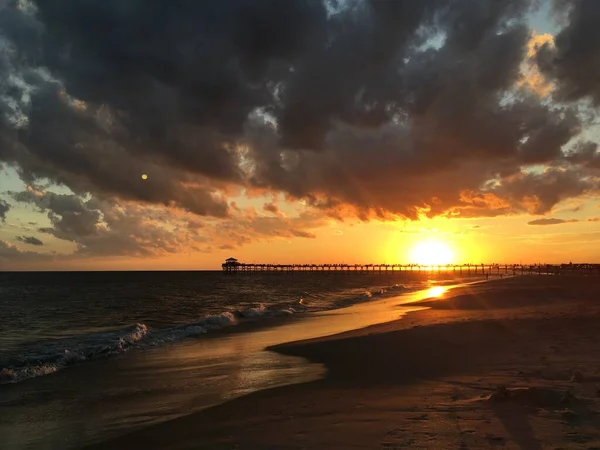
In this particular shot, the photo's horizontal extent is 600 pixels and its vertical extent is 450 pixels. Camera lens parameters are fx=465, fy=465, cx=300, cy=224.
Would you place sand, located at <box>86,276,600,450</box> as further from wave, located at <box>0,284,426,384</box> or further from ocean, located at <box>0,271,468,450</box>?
wave, located at <box>0,284,426,384</box>

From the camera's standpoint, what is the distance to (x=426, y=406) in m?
7.88

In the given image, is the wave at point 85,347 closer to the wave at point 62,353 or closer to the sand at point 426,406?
the wave at point 62,353

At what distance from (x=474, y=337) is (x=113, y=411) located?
1173cm

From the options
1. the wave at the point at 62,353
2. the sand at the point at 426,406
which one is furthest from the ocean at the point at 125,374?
the sand at the point at 426,406

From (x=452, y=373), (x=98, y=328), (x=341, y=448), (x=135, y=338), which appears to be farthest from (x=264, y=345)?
(x=98, y=328)

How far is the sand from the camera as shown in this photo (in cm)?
630

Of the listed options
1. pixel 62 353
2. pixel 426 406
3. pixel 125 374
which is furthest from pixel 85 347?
pixel 426 406

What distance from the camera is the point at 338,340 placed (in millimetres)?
17406

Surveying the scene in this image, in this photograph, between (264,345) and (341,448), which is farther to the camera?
(264,345)

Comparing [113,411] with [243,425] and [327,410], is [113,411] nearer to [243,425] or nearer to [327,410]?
[243,425]

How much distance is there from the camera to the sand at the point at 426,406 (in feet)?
20.7

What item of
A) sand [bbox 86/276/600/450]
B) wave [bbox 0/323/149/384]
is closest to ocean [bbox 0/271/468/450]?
wave [bbox 0/323/149/384]

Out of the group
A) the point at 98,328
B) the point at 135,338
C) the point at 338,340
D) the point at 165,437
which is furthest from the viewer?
the point at 98,328

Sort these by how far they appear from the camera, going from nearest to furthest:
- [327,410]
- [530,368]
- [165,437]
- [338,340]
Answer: [165,437] < [327,410] < [530,368] < [338,340]
